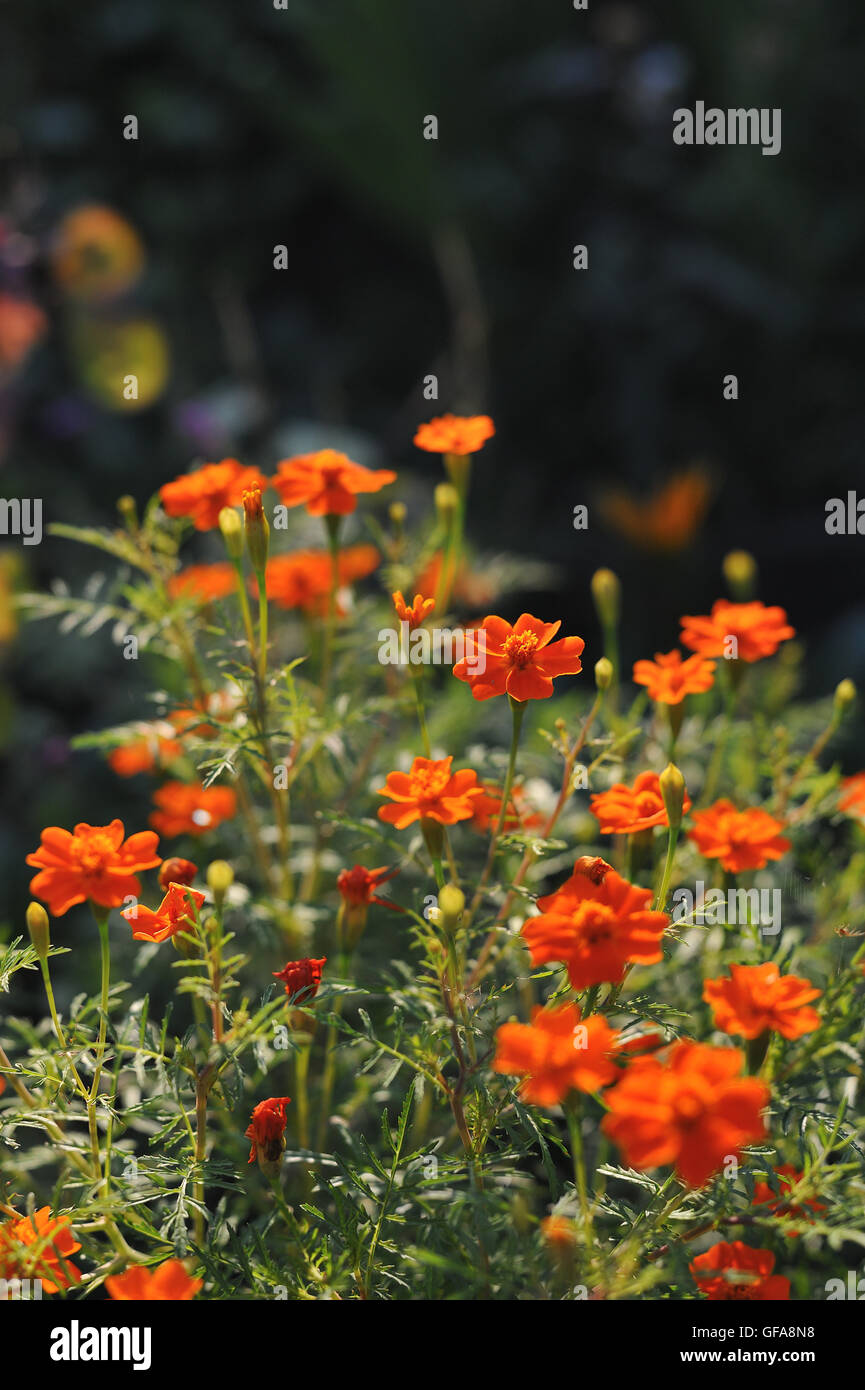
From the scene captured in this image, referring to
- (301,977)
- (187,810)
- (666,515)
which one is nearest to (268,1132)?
(301,977)

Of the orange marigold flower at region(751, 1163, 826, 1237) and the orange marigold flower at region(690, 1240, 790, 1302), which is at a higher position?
the orange marigold flower at region(751, 1163, 826, 1237)

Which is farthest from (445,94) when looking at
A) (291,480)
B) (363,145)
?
(291,480)

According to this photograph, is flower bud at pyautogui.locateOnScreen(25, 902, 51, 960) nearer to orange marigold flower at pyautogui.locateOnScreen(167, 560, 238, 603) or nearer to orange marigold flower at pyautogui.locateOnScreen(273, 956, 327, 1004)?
orange marigold flower at pyautogui.locateOnScreen(273, 956, 327, 1004)

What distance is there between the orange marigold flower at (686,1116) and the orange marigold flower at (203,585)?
415 mm

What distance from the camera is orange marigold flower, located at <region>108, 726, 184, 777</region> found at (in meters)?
0.77

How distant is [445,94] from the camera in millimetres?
2521

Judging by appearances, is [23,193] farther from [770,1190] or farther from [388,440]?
A: [770,1190]

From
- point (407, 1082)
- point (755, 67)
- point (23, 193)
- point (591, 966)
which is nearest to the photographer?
point (591, 966)

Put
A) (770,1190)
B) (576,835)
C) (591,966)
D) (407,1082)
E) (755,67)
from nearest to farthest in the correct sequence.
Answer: (591,966)
(770,1190)
(407,1082)
(576,835)
(755,67)

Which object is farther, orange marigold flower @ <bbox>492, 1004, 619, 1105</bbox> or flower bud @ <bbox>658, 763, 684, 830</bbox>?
flower bud @ <bbox>658, 763, 684, 830</bbox>

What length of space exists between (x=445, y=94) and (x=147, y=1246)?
250cm

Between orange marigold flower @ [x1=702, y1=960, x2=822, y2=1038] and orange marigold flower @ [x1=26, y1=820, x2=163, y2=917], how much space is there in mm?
284

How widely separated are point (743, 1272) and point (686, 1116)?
6.7 inches

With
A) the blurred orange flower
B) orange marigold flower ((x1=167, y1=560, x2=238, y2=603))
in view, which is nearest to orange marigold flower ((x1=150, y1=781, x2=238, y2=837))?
orange marigold flower ((x1=167, y1=560, x2=238, y2=603))
